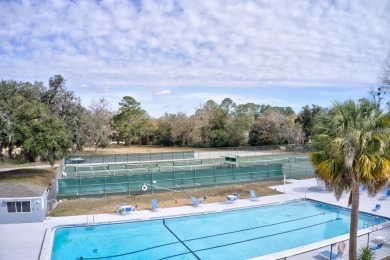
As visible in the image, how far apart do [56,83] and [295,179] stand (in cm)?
3355

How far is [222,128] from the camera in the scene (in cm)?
7394

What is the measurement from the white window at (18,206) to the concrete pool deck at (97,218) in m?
0.82

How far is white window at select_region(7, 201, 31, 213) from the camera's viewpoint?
18.3 meters

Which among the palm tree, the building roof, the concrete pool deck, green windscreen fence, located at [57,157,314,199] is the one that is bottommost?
the concrete pool deck

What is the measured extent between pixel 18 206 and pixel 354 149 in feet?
58.5

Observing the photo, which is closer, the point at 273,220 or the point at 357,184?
the point at 357,184

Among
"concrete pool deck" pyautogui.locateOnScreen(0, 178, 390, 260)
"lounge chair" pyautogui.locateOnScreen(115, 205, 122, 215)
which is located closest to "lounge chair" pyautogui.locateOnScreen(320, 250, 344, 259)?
"concrete pool deck" pyautogui.locateOnScreen(0, 178, 390, 260)

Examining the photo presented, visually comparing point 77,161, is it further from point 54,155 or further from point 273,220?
point 273,220

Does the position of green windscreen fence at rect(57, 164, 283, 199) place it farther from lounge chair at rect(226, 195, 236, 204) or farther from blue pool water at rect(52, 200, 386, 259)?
blue pool water at rect(52, 200, 386, 259)

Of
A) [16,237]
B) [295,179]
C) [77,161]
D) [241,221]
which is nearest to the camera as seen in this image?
[16,237]

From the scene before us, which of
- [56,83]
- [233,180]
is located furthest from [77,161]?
[233,180]

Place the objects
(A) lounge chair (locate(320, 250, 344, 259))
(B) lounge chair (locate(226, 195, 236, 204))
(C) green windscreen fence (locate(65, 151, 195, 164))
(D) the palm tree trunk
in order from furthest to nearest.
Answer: (C) green windscreen fence (locate(65, 151, 195, 164)) → (B) lounge chair (locate(226, 195, 236, 204)) → (A) lounge chair (locate(320, 250, 344, 259)) → (D) the palm tree trunk

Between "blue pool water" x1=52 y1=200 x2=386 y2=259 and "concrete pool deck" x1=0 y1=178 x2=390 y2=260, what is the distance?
0.52 metres

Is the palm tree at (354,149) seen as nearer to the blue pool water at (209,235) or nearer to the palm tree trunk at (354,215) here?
the palm tree trunk at (354,215)
